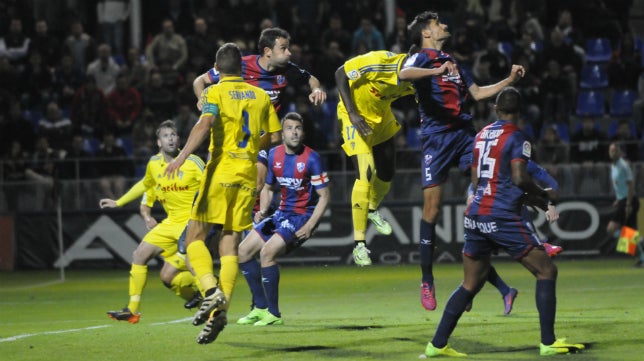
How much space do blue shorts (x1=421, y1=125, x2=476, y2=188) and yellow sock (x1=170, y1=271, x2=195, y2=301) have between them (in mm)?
3475

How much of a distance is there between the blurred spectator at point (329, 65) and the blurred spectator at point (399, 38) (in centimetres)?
119

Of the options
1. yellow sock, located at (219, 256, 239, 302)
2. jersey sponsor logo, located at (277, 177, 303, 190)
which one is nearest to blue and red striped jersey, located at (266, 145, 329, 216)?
jersey sponsor logo, located at (277, 177, 303, 190)

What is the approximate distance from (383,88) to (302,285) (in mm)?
7158

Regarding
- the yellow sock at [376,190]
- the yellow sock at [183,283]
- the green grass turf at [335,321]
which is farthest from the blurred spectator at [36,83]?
the yellow sock at [376,190]

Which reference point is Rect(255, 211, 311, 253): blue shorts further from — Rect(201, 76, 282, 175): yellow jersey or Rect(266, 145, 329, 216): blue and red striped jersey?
Rect(201, 76, 282, 175): yellow jersey

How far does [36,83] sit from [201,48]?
363 centimetres

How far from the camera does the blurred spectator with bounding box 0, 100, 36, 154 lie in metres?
23.8

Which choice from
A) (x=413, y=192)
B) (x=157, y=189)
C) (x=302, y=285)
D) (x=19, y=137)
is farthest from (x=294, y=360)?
(x=19, y=137)

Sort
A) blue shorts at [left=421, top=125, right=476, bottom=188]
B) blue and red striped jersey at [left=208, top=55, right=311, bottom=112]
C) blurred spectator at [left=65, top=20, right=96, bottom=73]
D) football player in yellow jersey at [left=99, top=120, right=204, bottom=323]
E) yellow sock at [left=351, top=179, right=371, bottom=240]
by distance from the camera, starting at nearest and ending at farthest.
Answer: blue shorts at [left=421, top=125, right=476, bottom=188] < yellow sock at [left=351, top=179, right=371, bottom=240] < blue and red striped jersey at [left=208, top=55, right=311, bottom=112] < football player in yellow jersey at [left=99, top=120, right=204, bottom=323] < blurred spectator at [left=65, top=20, right=96, bottom=73]

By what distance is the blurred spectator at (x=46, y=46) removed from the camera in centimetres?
2584

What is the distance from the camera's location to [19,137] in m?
23.9

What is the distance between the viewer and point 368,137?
13023 millimetres

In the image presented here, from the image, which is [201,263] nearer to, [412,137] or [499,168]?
[499,168]

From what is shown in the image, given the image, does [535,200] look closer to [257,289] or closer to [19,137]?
[257,289]
